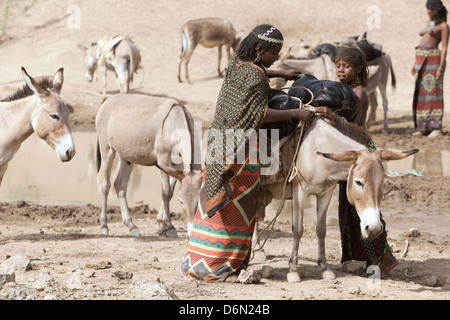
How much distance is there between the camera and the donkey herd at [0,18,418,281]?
484 cm

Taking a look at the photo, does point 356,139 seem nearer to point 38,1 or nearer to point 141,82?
point 141,82

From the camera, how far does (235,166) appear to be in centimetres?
500

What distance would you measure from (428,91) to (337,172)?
335 inches

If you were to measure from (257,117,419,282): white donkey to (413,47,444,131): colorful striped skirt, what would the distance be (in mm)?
8164

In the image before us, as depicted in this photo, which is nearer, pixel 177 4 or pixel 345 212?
pixel 345 212

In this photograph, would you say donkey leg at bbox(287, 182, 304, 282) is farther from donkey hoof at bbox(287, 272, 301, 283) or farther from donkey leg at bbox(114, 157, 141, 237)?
donkey leg at bbox(114, 157, 141, 237)

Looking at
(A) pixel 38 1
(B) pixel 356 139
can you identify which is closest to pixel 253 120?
(B) pixel 356 139

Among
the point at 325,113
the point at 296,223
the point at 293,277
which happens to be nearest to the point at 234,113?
the point at 325,113

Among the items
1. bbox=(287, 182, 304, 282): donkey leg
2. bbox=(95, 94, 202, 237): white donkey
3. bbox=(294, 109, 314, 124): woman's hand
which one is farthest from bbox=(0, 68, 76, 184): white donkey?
bbox=(294, 109, 314, 124): woman's hand

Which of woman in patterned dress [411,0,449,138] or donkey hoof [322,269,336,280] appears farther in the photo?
woman in patterned dress [411,0,449,138]

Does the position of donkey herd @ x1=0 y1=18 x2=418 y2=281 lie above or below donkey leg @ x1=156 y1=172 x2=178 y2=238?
above

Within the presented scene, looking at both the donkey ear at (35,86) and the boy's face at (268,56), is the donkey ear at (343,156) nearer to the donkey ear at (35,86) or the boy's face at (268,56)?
the boy's face at (268,56)

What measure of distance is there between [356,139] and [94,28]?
17.7 metres
